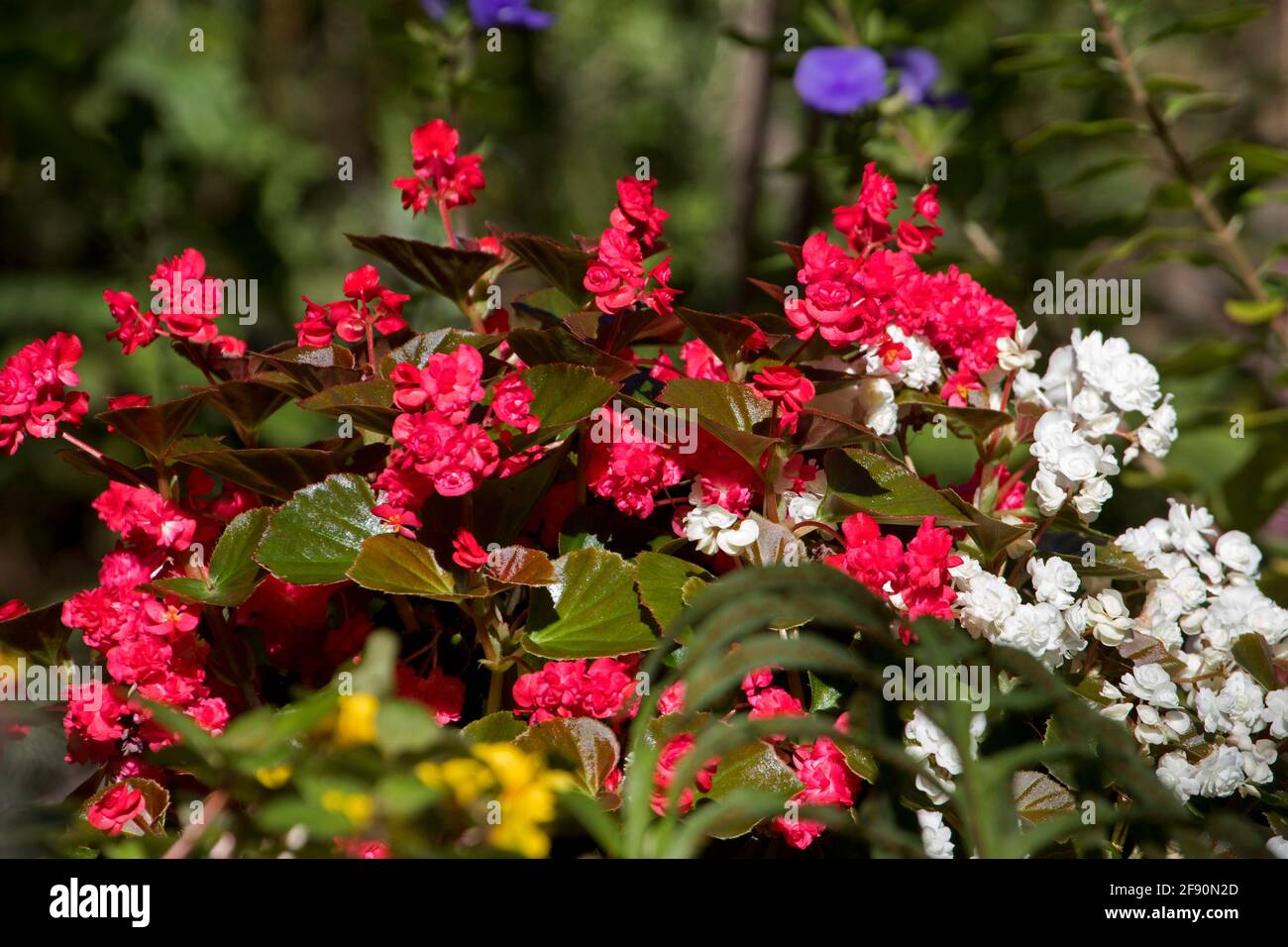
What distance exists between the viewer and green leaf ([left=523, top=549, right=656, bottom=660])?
86cm

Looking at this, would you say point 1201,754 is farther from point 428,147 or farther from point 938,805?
point 428,147

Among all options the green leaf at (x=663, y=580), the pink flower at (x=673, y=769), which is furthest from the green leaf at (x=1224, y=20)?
the pink flower at (x=673, y=769)

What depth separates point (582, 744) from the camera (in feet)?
2.75

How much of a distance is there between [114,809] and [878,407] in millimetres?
638

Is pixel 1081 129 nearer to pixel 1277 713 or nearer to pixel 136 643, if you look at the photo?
pixel 1277 713

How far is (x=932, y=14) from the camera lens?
1879mm

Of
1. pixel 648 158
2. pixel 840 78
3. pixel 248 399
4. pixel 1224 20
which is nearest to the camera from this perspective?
pixel 248 399

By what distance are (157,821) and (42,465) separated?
2.26 m

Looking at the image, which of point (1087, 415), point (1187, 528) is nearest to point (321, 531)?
point (1087, 415)

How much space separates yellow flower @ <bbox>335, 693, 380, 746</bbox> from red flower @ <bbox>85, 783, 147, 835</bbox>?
1.21ft

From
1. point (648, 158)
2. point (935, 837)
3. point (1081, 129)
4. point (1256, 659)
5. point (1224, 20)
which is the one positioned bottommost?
point (935, 837)

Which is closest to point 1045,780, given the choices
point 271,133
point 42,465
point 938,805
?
point 938,805

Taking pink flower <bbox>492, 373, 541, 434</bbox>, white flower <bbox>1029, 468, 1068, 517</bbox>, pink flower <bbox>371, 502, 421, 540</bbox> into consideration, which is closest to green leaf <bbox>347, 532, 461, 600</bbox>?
pink flower <bbox>371, 502, 421, 540</bbox>

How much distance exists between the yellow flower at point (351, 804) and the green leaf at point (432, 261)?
467mm
